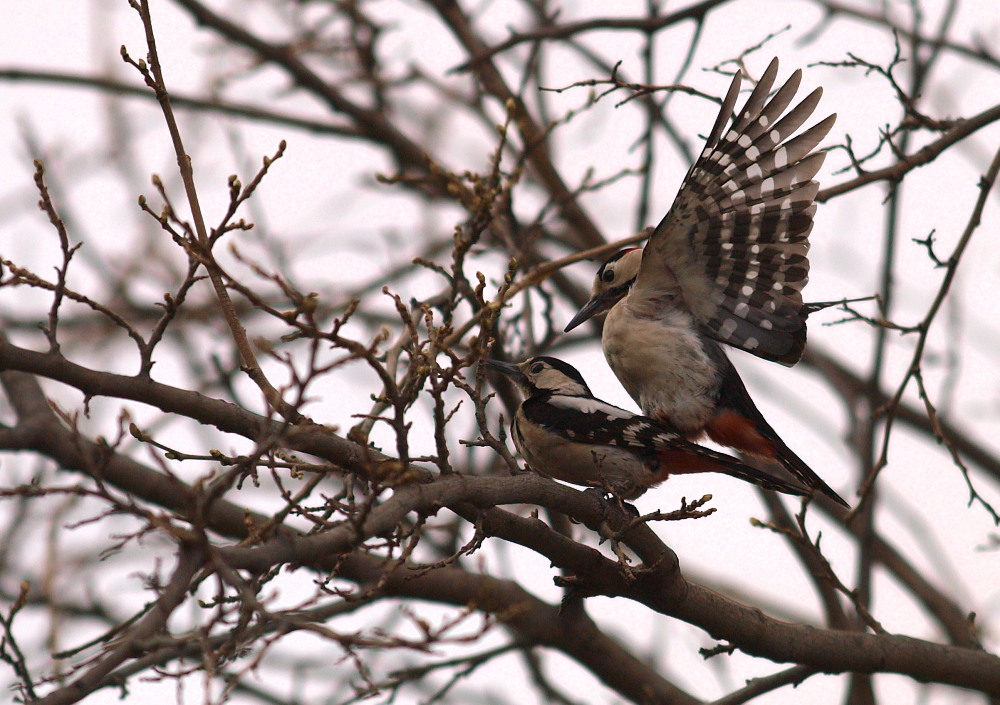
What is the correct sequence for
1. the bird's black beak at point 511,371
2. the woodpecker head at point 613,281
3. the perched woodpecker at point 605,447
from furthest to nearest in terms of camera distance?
the woodpecker head at point 613,281
the bird's black beak at point 511,371
the perched woodpecker at point 605,447

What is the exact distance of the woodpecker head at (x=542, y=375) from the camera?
194 inches

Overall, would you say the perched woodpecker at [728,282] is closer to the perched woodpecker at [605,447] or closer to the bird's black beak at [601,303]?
the bird's black beak at [601,303]

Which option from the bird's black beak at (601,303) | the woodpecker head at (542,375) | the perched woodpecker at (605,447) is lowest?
the perched woodpecker at (605,447)

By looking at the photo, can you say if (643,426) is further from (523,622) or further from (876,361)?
(876,361)

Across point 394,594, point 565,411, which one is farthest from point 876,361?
point 394,594

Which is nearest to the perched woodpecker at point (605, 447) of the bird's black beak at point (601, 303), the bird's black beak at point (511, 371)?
the bird's black beak at point (511, 371)

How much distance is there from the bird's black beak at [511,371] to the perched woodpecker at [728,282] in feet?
1.15

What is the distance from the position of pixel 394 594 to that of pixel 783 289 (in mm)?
2034

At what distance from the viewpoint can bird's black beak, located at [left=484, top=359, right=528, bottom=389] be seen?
4.91 meters

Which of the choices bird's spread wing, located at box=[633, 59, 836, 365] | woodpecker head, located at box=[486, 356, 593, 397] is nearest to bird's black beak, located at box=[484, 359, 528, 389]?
woodpecker head, located at box=[486, 356, 593, 397]

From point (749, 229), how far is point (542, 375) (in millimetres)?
1276

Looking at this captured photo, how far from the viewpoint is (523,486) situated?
2875mm

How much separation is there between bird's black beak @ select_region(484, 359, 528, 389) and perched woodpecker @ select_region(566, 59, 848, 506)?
35 cm

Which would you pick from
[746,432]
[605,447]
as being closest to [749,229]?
[746,432]
